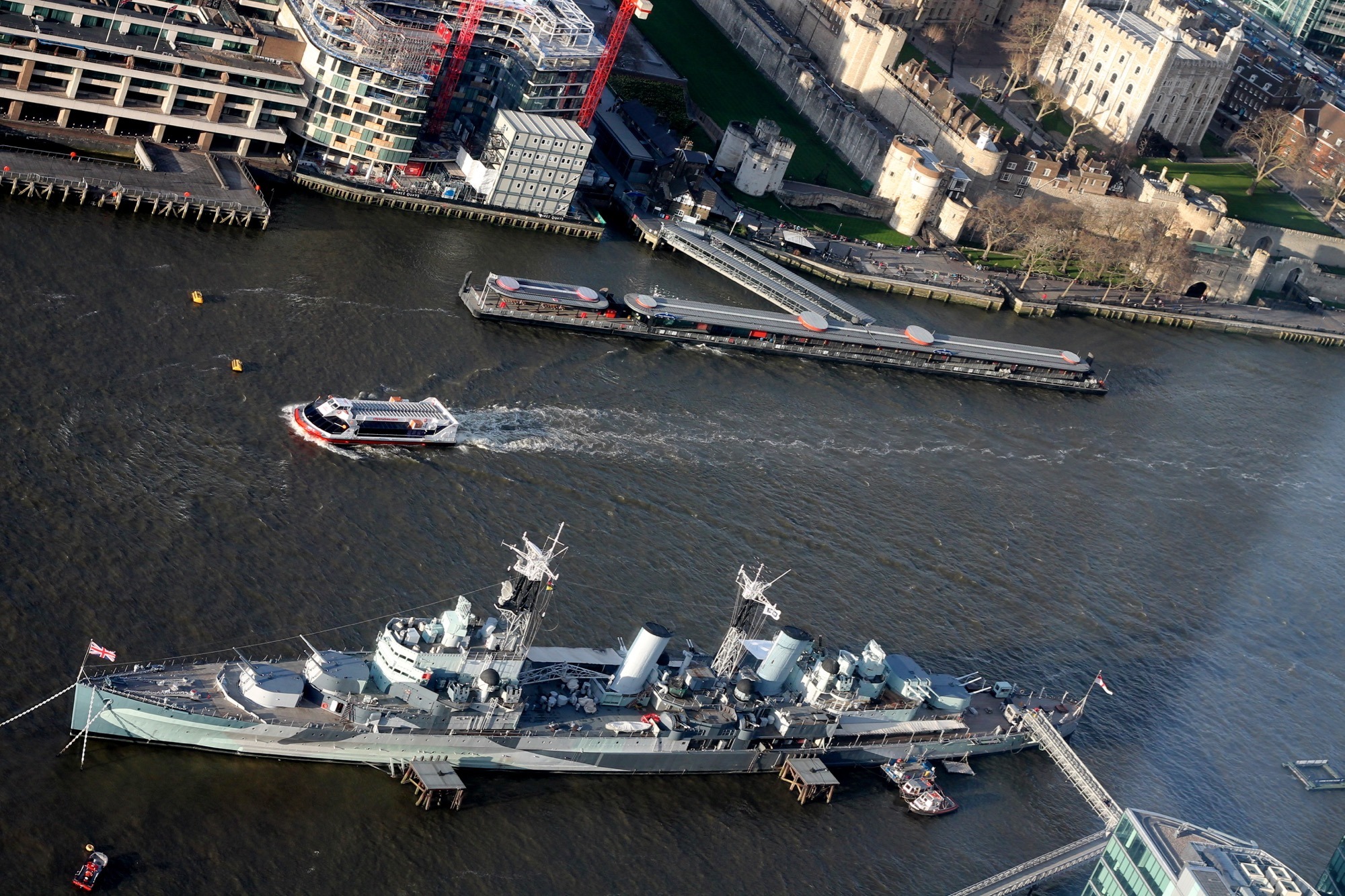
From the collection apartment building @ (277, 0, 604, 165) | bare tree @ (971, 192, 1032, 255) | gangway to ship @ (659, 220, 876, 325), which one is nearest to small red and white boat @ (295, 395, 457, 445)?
apartment building @ (277, 0, 604, 165)

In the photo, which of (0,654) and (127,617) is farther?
(127,617)

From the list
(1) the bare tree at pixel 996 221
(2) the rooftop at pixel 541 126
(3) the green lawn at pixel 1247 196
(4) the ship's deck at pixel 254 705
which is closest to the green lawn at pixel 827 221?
(1) the bare tree at pixel 996 221

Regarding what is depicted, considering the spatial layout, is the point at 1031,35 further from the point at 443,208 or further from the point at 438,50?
the point at 443,208

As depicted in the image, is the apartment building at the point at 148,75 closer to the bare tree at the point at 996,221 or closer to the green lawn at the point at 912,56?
the bare tree at the point at 996,221

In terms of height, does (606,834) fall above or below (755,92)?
below

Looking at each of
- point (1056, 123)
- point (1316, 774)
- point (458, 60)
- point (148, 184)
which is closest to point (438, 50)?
point (458, 60)

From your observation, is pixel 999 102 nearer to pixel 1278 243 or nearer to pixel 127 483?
pixel 1278 243

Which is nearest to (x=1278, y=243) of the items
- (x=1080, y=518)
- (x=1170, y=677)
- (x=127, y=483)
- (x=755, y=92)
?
(x=755, y=92)
